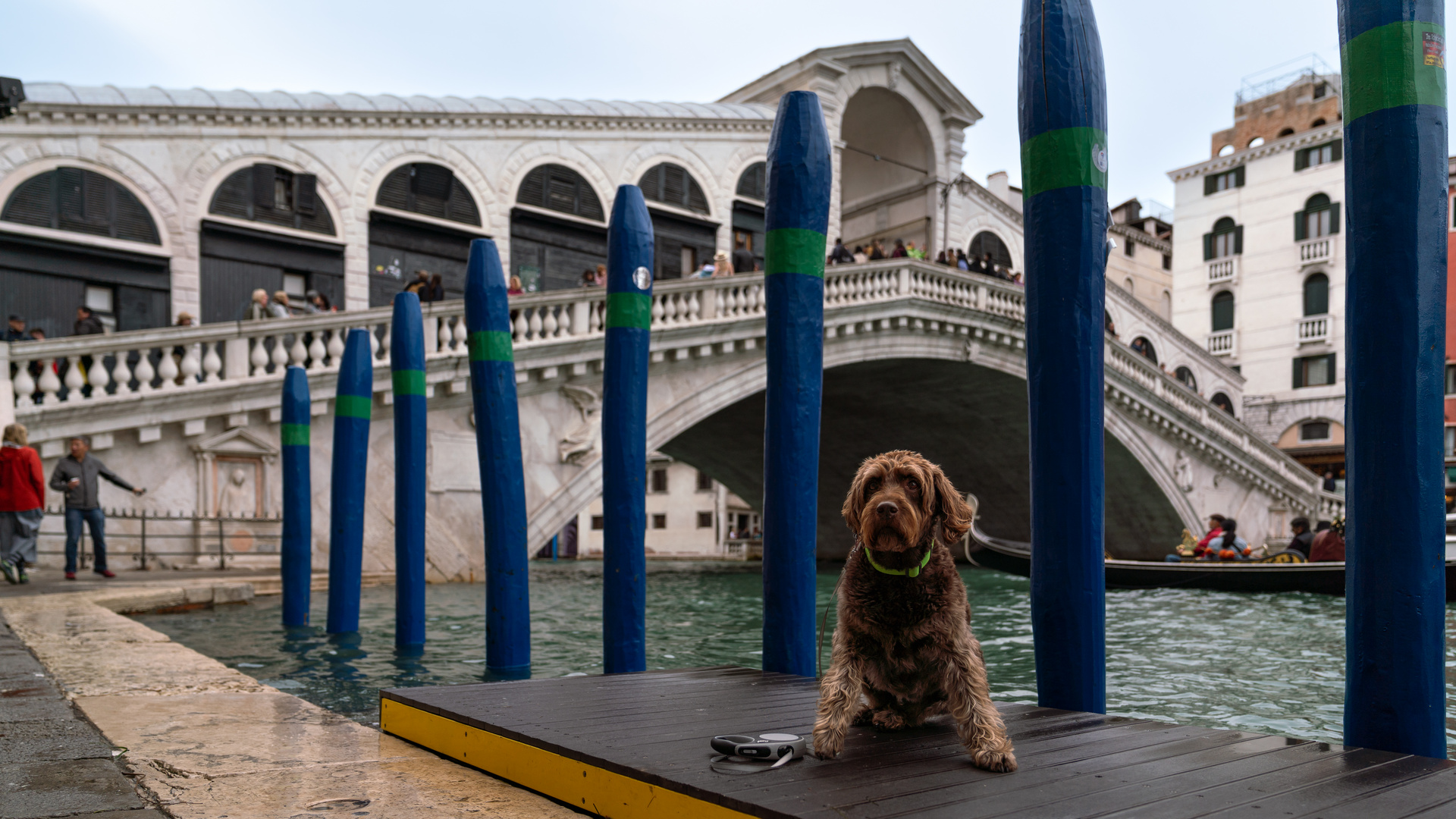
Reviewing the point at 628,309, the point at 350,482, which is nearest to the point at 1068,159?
the point at 628,309

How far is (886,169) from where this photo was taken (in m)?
25.5

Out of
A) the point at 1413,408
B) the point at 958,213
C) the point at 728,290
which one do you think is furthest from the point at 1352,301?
the point at 958,213

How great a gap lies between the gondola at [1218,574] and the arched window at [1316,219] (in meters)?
19.8

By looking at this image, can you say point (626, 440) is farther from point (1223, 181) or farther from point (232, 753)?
point (1223, 181)

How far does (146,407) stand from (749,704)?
962 centimetres

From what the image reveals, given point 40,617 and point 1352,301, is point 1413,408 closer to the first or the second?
point 1352,301

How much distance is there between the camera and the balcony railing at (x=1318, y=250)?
30141 mm

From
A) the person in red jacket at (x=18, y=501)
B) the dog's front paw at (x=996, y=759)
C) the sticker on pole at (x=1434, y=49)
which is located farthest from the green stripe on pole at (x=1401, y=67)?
the person in red jacket at (x=18, y=501)

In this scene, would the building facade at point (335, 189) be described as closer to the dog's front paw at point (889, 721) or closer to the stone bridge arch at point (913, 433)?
the stone bridge arch at point (913, 433)

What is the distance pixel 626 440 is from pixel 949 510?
2568 millimetres

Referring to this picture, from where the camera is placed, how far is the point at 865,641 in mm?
2707

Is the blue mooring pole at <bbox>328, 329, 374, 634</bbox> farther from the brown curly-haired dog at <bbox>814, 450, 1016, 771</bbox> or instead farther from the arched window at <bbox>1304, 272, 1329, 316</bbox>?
the arched window at <bbox>1304, 272, 1329, 316</bbox>

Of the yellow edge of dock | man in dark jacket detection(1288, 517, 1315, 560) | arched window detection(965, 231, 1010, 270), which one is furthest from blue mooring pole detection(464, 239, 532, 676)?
arched window detection(965, 231, 1010, 270)

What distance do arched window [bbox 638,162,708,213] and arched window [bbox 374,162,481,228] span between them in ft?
9.93
